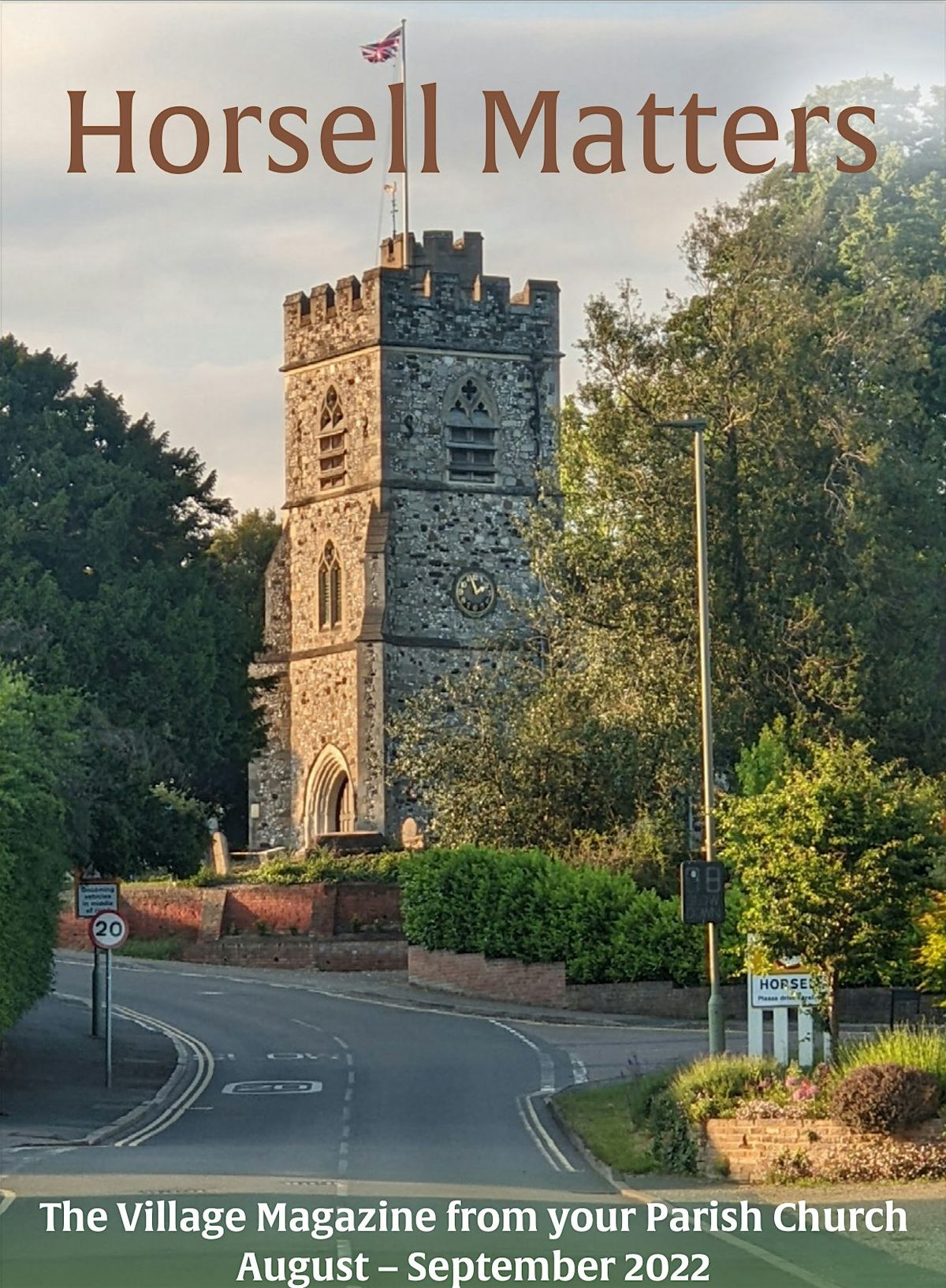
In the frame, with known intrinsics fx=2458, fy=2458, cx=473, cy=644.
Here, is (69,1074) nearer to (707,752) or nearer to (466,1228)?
(707,752)

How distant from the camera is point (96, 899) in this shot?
129ft

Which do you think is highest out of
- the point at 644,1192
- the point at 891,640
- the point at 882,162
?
the point at 882,162

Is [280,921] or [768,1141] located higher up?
[280,921]

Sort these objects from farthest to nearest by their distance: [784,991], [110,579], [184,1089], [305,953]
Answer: [305,953] → [110,579] → [184,1089] → [784,991]

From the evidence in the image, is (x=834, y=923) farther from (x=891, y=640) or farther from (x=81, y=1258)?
(x=891, y=640)

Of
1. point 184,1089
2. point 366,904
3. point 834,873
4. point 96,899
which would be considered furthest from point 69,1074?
point 366,904

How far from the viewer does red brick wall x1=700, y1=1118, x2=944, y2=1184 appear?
24969mm

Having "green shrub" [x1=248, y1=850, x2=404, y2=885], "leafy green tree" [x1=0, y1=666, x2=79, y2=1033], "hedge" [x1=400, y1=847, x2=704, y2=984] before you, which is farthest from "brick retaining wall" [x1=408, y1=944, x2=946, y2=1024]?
"leafy green tree" [x1=0, y1=666, x2=79, y2=1033]

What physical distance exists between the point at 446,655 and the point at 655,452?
20139 millimetres

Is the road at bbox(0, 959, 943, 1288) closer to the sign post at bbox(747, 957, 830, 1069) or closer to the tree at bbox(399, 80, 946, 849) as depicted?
the sign post at bbox(747, 957, 830, 1069)

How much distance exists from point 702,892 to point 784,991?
2718mm

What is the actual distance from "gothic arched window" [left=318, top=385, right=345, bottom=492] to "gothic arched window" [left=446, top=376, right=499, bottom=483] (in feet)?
10.5

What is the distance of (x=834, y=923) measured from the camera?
30.2 metres

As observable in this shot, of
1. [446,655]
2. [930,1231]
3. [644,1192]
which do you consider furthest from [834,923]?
[446,655]
